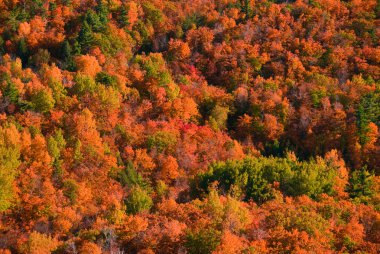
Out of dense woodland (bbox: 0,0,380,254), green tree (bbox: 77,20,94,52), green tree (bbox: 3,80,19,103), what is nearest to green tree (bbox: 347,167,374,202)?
dense woodland (bbox: 0,0,380,254)

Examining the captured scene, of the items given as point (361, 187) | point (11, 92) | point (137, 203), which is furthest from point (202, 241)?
point (11, 92)

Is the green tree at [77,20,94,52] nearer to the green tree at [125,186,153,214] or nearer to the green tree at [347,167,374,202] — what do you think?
the green tree at [125,186,153,214]

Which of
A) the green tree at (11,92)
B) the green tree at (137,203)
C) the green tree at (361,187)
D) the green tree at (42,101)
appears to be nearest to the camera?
the green tree at (137,203)

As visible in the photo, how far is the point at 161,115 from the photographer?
368 feet

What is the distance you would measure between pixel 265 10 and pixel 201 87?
3908cm

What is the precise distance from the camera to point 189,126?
11006cm

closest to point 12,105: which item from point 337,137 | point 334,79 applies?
point 337,137

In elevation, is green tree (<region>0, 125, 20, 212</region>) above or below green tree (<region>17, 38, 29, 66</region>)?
above

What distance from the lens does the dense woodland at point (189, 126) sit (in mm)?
63281

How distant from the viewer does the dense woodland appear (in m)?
63.3

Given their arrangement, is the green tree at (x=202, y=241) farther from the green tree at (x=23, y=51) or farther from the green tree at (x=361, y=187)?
the green tree at (x=23, y=51)

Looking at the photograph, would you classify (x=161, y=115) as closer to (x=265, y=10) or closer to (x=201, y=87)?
(x=201, y=87)

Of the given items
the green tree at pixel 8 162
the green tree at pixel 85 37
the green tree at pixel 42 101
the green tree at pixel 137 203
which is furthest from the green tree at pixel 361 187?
the green tree at pixel 85 37

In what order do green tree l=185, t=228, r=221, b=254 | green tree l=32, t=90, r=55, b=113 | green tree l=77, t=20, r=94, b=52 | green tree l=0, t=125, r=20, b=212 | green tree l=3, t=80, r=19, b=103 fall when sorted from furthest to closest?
green tree l=77, t=20, r=94, b=52 → green tree l=32, t=90, r=55, b=113 → green tree l=3, t=80, r=19, b=103 → green tree l=0, t=125, r=20, b=212 → green tree l=185, t=228, r=221, b=254
